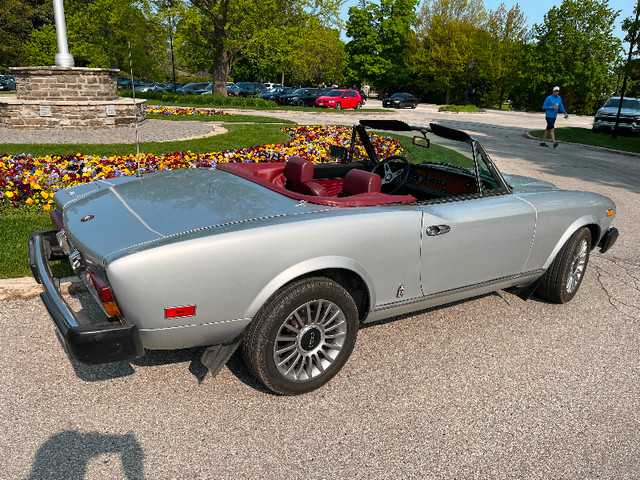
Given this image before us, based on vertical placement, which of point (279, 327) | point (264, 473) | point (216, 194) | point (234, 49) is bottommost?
point (264, 473)

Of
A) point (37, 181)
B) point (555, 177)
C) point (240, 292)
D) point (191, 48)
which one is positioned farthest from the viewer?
point (191, 48)

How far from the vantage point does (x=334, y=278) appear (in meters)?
3.15

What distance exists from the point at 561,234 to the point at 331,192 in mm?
1876

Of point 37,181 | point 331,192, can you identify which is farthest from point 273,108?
point 331,192

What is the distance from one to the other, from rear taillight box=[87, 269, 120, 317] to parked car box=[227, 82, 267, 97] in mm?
36651

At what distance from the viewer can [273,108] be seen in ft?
92.9

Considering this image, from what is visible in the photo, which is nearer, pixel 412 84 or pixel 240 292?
pixel 240 292

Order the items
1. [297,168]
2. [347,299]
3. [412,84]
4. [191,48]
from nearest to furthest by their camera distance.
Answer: [347,299] → [297,168] → [191,48] → [412,84]

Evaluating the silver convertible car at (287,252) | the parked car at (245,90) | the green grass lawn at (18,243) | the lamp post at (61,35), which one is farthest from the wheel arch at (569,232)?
the parked car at (245,90)

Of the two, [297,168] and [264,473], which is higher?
[297,168]

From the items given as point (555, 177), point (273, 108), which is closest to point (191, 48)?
point (273, 108)

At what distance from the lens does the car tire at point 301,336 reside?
9.30 ft

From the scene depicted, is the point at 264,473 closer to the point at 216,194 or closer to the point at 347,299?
the point at 347,299

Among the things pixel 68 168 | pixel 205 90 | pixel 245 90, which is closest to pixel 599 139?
pixel 68 168
